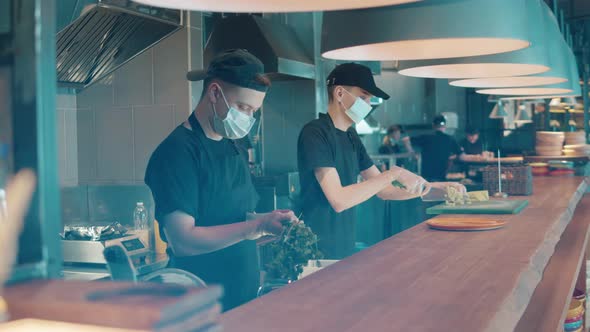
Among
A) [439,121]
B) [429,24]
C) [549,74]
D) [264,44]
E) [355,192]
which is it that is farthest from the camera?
[439,121]

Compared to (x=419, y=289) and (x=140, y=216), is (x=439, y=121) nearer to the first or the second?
(x=140, y=216)

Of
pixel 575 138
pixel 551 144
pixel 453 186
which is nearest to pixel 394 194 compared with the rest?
pixel 453 186

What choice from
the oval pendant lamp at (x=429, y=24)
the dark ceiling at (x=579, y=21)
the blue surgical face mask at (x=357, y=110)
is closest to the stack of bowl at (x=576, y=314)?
the blue surgical face mask at (x=357, y=110)

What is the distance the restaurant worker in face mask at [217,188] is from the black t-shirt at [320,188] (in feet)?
1.81

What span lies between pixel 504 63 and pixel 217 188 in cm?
145

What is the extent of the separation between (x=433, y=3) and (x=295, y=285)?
108 cm

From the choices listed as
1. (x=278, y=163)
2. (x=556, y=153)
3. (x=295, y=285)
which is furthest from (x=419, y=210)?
(x=295, y=285)

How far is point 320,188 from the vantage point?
3.27 metres

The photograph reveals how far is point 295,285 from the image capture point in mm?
1976

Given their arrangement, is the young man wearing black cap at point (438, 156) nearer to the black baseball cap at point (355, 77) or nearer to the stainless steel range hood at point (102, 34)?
the stainless steel range hood at point (102, 34)

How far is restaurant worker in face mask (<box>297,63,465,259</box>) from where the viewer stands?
127 inches

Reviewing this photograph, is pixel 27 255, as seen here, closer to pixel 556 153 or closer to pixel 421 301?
pixel 421 301

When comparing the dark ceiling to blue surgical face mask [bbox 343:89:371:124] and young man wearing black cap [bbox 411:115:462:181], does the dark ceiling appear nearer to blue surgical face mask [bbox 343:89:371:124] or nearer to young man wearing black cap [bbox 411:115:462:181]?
young man wearing black cap [bbox 411:115:462:181]

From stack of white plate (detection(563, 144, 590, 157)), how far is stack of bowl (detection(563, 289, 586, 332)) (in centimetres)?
341
